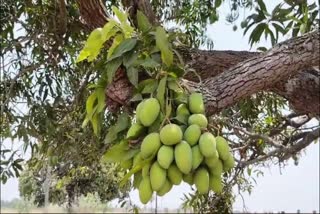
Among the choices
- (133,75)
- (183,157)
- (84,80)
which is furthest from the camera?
(84,80)

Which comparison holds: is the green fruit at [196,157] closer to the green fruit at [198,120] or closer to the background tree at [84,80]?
the green fruit at [198,120]

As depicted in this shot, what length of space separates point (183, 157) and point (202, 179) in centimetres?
7

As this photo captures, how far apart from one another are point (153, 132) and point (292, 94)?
0.68 m

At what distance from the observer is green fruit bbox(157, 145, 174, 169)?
35.4 inches

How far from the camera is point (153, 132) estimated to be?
0.96 meters

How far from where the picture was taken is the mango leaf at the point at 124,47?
100 centimetres

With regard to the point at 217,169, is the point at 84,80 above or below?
above

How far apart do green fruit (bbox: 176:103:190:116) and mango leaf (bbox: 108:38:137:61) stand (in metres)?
0.15

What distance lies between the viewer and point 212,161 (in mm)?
932

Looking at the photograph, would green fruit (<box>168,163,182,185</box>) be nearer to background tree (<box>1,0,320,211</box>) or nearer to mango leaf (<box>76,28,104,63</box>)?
mango leaf (<box>76,28,104,63</box>)

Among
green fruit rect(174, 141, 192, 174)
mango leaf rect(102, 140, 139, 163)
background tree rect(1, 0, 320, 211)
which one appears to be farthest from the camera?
background tree rect(1, 0, 320, 211)

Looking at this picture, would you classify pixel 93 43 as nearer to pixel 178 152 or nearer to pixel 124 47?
pixel 124 47

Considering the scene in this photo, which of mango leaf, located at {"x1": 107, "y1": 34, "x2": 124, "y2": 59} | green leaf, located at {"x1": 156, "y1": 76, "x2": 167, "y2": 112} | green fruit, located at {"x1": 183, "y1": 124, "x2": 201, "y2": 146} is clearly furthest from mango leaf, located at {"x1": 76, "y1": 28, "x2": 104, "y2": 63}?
green fruit, located at {"x1": 183, "y1": 124, "x2": 201, "y2": 146}

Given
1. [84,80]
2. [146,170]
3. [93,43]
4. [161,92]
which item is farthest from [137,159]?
[84,80]
